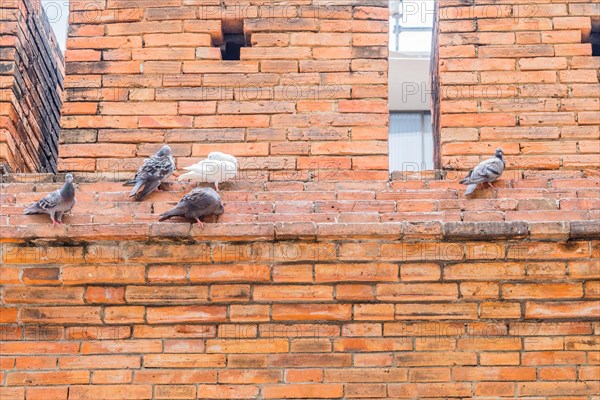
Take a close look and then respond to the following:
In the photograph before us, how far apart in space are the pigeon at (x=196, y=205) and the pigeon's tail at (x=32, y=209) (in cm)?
63

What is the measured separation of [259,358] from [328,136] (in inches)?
54.3

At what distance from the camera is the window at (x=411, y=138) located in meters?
11.2

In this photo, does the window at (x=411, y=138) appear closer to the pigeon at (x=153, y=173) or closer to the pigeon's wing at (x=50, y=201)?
the pigeon at (x=153, y=173)

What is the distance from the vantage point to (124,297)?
16.7 ft

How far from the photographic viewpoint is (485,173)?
526cm

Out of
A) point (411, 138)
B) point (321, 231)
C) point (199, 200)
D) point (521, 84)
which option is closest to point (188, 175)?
point (199, 200)

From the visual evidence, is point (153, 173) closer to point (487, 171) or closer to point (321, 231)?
point (321, 231)

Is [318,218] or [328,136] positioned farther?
[328,136]

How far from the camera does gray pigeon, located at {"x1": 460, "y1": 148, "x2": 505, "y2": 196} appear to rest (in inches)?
207

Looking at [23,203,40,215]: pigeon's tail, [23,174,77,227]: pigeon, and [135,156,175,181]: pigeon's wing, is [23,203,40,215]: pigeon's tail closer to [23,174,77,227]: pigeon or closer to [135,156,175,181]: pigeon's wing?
[23,174,77,227]: pigeon

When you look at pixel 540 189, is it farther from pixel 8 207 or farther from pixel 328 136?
pixel 8 207

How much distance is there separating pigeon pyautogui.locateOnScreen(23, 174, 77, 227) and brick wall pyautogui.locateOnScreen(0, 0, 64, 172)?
734mm

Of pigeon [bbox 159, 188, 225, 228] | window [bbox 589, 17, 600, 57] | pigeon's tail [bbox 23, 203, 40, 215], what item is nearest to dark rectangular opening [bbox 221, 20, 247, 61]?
pigeon [bbox 159, 188, 225, 228]

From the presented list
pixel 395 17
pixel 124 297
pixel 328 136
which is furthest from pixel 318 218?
pixel 395 17
